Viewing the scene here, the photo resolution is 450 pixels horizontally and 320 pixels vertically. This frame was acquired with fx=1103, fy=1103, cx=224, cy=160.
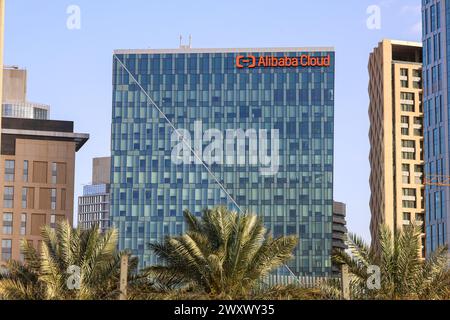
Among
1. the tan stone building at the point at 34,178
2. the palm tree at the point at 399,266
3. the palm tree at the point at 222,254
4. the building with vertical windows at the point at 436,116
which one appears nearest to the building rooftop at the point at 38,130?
the tan stone building at the point at 34,178

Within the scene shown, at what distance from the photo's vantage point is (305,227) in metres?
199

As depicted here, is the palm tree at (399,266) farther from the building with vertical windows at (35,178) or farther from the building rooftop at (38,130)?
the building rooftop at (38,130)

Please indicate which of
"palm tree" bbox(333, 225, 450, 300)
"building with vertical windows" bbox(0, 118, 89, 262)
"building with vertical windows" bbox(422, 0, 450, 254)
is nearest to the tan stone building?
"building with vertical windows" bbox(0, 118, 89, 262)

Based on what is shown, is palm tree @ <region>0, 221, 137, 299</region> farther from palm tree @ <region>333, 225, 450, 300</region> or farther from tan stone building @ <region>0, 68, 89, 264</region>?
tan stone building @ <region>0, 68, 89, 264</region>

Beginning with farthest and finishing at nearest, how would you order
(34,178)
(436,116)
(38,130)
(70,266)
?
(436,116) < (38,130) < (34,178) < (70,266)

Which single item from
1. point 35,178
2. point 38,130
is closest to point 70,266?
point 35,178

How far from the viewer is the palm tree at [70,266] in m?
56.8

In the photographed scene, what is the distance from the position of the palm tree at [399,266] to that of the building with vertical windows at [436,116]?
115 meters

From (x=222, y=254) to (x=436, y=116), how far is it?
5190 inches

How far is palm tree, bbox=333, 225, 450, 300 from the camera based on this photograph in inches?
2323

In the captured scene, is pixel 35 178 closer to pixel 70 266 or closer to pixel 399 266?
pixel 70 266

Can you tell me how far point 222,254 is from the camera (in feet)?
189
